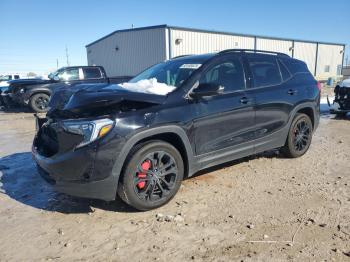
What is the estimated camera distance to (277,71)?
5395 mm

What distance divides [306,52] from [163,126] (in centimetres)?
3316

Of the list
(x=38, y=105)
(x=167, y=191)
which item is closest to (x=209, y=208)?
(x=167, y=191)

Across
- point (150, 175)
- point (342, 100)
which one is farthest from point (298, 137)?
point (342, 100)

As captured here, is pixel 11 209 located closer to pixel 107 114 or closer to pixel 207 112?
pixel 107 114

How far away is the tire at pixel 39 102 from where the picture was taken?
12797 millimetres

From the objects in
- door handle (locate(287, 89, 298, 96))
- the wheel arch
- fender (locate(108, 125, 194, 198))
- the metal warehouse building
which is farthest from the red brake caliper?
the metal warehouse building

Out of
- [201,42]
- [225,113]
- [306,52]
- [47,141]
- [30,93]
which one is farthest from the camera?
[306,52]

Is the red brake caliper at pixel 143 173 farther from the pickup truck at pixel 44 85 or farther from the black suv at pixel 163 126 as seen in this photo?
the pickup truck at pixel 44 85

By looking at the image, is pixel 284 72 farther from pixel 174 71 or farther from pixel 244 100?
pixel 174 71

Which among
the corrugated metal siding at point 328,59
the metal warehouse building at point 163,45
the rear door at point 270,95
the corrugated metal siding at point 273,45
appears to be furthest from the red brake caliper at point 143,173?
the corrugated metal siding at point 328,59

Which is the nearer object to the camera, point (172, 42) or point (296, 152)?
point (296, 152)

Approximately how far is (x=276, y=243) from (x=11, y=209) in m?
3.05

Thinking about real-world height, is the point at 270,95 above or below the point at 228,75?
below

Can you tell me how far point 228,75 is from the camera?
4.64 meters
